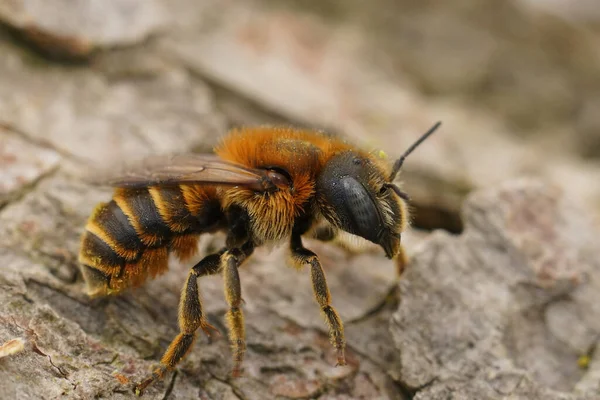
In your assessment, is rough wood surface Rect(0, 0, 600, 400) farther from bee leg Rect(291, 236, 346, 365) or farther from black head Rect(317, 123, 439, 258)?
black head Rect(317, 123, 439, 258)

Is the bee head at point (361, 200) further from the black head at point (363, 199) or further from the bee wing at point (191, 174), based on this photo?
the bee wing at point (191, 174)

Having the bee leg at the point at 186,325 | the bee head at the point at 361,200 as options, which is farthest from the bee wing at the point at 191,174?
the bee leg at the point at 186,325

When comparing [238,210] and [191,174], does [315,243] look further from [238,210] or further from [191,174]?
[191,174]

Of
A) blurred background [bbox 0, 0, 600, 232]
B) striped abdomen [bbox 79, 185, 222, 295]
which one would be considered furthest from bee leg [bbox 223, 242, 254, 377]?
blurred background [bbox 0, 0, 600, 232]

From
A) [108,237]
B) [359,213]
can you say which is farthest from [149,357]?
[359,213]

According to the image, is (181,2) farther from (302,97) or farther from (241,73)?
(302,97)

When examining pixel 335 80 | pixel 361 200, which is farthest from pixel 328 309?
pixel 335 80

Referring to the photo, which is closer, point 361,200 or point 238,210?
point 361,200
